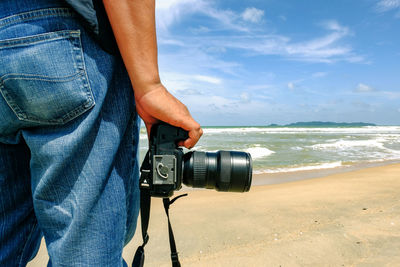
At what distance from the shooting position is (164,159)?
87 centimetres

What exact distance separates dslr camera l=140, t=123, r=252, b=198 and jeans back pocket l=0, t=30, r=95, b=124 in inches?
11.0

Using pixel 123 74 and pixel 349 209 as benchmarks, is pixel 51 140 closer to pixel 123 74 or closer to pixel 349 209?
pixel 123 74

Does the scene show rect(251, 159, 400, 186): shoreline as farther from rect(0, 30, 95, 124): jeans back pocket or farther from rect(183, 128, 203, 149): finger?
rect(0, 30, 95, 124): jeans back pocket

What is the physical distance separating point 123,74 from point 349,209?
9.96 ft

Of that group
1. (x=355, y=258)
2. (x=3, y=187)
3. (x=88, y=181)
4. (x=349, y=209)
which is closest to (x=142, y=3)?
(x=88, y=181)

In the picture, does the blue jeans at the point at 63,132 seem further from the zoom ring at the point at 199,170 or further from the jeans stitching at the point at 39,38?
the zoom ring at the point at 199,170

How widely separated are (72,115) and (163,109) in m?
0.24

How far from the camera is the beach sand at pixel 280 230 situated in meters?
1.95

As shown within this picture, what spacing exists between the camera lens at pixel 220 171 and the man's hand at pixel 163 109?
22 centimetres

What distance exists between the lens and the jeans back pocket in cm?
59

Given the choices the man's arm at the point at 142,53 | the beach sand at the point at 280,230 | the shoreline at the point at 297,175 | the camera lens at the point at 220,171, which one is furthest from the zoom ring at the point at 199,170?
the shoreline at the point at 297,175

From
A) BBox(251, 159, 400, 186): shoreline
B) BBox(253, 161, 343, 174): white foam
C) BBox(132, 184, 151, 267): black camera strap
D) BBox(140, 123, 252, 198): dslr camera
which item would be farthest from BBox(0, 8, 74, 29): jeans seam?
BBox(253, 161, 343, 174): white foam

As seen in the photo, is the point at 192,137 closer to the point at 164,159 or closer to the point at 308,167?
the point at 164,159

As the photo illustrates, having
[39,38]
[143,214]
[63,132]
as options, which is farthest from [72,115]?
[143,214]
